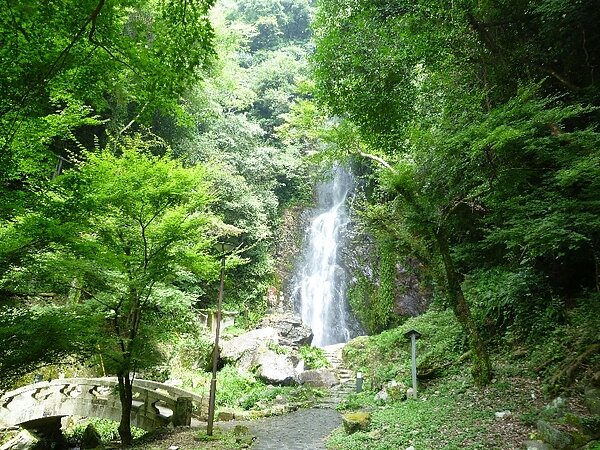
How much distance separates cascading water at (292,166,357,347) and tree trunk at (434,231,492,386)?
11.8 metres

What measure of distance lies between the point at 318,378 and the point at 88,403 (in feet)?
21.7

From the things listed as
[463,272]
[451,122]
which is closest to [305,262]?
[463,272]

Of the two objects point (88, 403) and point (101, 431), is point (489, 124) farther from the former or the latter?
point (101, 431)

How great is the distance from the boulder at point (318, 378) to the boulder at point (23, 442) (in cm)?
720

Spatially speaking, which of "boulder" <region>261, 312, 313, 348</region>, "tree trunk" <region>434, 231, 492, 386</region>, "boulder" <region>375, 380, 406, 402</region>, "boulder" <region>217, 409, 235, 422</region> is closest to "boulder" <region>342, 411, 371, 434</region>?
"boulder" <region>375, 380, 406, 402</region>

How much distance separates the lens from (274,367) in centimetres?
1259

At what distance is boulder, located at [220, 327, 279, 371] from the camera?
13320mm

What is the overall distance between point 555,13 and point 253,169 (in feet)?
50.2

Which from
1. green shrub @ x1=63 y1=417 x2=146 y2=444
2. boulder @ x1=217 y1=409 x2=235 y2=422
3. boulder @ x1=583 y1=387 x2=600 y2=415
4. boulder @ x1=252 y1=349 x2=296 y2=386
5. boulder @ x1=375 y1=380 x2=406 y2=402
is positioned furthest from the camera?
boulder @ x1=252 y1=349 x2=296 y2=386

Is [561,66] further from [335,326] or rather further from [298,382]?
[335,326]

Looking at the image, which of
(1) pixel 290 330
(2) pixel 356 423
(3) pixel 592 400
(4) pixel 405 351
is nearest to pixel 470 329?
(3) pixel 592 400

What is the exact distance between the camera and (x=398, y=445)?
5.37m

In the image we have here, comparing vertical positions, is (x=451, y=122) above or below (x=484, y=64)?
below

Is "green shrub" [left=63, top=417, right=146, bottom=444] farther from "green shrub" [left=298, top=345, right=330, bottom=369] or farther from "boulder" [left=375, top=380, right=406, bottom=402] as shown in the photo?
"green shrub" [left=298, top=345, right=330, bottom=369]
